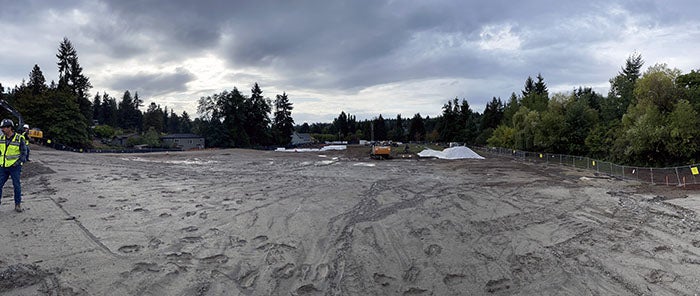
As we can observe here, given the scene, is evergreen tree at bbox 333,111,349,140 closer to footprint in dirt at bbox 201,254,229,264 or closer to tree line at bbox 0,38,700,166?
tree line at bbox 0,38,700,166

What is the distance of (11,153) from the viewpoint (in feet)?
22.6

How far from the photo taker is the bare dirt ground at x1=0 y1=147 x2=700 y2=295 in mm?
5012

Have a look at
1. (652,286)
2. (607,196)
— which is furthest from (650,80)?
(652,286)

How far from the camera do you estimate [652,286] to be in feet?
17.8

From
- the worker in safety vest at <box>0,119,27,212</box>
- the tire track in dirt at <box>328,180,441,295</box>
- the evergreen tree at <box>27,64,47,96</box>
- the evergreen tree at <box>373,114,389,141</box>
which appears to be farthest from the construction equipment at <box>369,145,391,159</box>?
the evergreen tree at <box>373,114,389,141</box>

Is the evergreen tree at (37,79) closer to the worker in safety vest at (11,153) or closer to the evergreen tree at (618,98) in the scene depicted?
the worker in safety vest at (11,153)

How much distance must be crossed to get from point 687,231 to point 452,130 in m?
75.9

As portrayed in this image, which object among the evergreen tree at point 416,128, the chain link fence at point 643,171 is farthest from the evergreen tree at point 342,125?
the chain link fence at point 643,171

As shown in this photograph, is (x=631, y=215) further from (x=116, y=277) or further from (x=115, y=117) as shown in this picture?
(x=115, y=117)

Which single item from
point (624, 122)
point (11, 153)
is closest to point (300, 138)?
point (624, 122)

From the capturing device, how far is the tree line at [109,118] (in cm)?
4181

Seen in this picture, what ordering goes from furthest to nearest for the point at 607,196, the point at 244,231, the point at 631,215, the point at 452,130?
the point at 452,130, the point at 607,196, the point at 631,215, the point at 244,231

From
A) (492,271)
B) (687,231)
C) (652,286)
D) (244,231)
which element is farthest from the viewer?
(687,231)

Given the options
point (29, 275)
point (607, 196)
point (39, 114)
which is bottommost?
point (607, 196)
